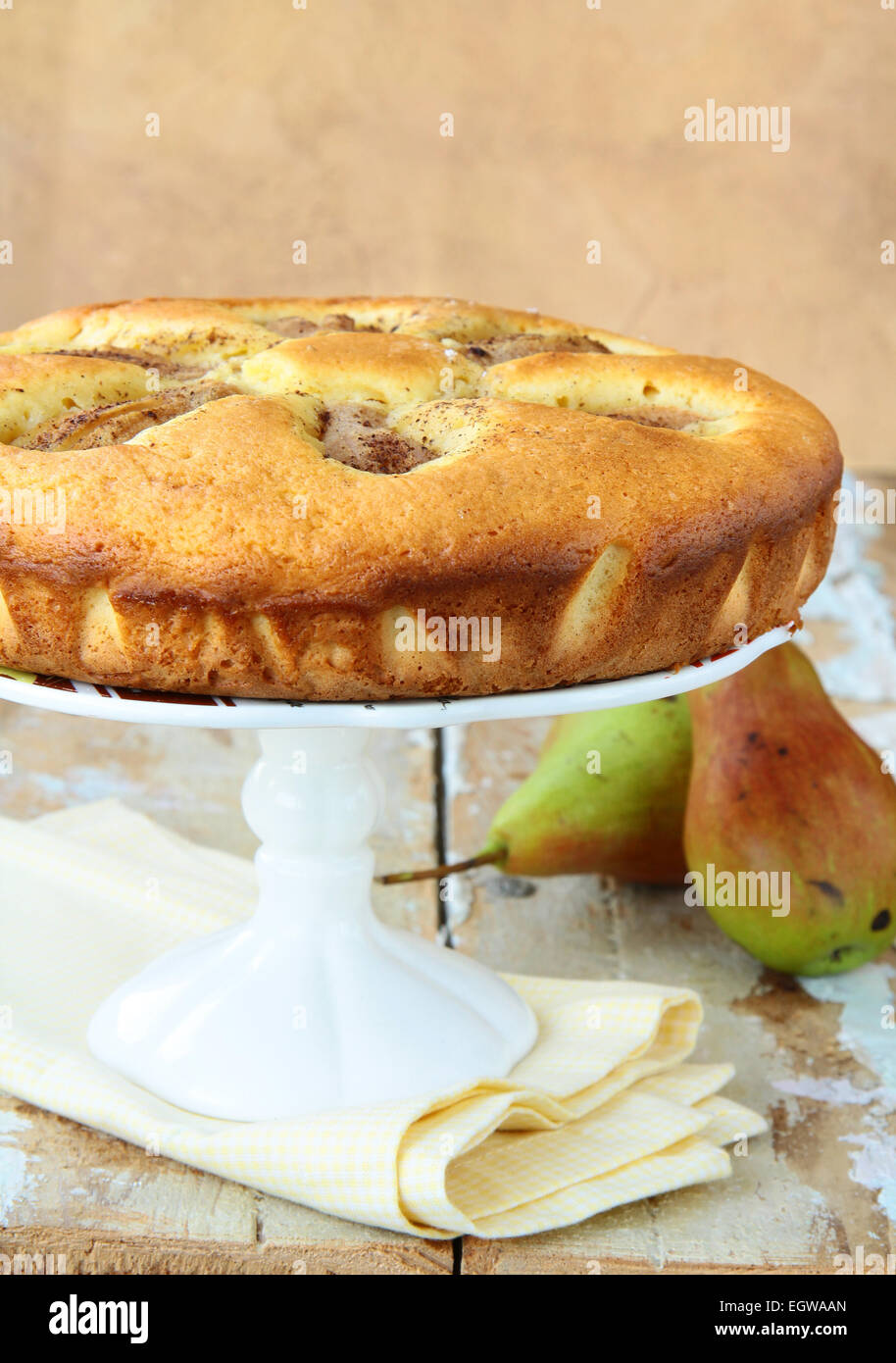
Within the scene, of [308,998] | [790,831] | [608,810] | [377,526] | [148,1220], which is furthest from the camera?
[608,810]

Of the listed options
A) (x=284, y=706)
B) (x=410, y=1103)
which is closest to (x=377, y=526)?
(x=284, y=706)

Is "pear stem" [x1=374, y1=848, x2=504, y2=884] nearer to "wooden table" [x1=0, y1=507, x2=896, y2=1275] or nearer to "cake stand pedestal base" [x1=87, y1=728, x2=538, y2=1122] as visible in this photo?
"wooden table" [x1=0, y1=507, x2=896, y2=1275]

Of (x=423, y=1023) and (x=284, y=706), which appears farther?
(x=423, y=1023)

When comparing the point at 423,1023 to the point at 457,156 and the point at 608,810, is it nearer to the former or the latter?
the point at 608,810

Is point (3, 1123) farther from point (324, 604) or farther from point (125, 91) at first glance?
point (125, 91)

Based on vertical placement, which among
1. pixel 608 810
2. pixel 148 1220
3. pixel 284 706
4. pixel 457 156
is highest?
pixel 457 156

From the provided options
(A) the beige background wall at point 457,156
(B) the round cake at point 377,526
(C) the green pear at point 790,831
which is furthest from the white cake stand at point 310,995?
(A) the beige background wall at point 457,156

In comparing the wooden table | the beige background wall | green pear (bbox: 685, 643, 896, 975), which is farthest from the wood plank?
the beige background wall

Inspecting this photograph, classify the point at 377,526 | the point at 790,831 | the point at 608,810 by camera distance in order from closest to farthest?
the point at 377,526, the point at 790,831, the point at 608,810
